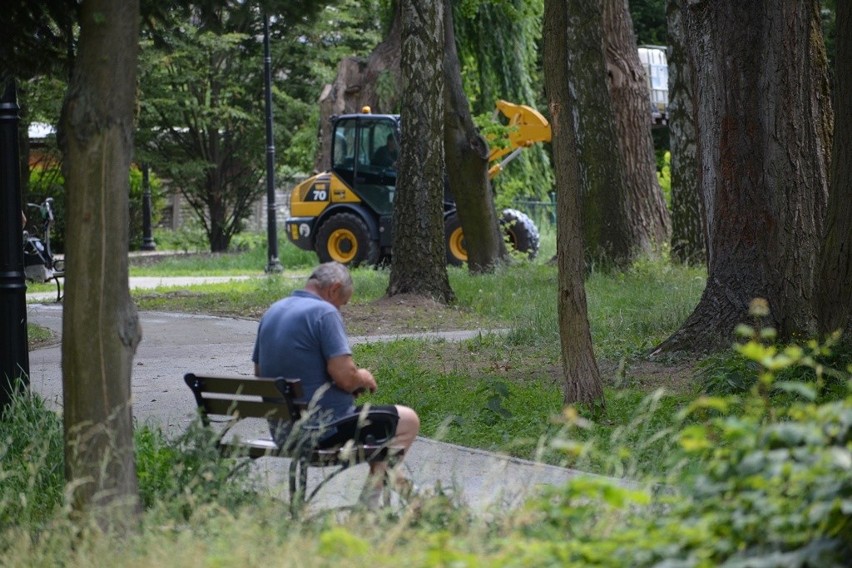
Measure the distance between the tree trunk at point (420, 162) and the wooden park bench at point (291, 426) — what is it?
11.0m

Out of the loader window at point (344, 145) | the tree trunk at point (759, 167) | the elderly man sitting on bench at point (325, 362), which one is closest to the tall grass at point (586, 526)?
the elderly man sitting on bench at point (325, 362)

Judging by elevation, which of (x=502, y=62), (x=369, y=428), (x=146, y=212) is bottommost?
(x=369, y=428)

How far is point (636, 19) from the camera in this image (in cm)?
5250

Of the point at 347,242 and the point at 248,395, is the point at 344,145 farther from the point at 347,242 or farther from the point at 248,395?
the point at 248,395

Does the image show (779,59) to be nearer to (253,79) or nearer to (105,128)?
(105,128)

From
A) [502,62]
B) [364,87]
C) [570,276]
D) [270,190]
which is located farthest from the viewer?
[364,87]

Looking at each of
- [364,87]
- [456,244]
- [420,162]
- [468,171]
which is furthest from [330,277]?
[364,87]

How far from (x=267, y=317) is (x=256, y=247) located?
31849 millimetres

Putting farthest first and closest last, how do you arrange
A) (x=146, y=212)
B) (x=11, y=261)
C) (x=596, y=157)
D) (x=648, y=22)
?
(x=648, y=22) → (x=146, y=212) → (x=596, y=157) → (x=11, y=261)

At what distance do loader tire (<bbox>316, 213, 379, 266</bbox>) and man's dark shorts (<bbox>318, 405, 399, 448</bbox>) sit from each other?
Result: 2021cm

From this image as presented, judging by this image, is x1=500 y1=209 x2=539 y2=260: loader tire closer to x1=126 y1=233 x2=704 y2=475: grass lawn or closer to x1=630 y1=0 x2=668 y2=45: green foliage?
x1=126 y1=233 x2=704 y2=475: grass lawn

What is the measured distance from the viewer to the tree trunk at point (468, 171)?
2167 centimetres

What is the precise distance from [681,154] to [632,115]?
1.99m

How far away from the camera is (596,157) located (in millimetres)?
20312
